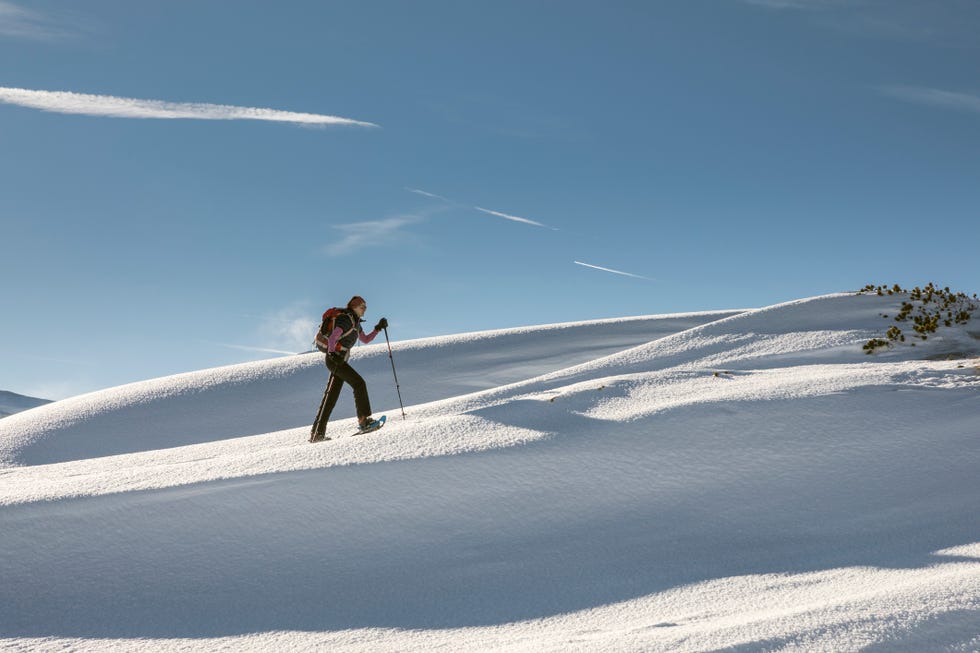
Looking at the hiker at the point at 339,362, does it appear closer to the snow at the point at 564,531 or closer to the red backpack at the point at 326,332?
the red backpack at the point at 326,332

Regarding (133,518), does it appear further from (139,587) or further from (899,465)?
(899,465)

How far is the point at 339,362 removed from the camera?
922cm

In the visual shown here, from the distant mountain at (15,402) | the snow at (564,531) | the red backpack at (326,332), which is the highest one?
the distant mountain at (15,402)

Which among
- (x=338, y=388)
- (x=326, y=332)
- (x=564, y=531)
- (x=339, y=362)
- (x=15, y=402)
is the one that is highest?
(x=15, y=402)

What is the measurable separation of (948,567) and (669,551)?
5.87 ft

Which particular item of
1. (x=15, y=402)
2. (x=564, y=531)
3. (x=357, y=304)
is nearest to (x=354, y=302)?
(x=357, y=304)

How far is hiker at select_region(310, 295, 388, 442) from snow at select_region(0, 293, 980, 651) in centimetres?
107

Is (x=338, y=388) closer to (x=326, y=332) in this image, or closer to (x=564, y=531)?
(x=326, y=332)

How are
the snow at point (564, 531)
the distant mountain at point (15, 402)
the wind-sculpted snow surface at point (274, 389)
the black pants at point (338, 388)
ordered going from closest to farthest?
the snow at point (564, 531), the black pants at point (338, 388), the wind-sculpted snow surface at point (274, 389), the distant mountain at point (15, 402)

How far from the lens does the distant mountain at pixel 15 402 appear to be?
51953mm

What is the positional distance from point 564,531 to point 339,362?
13.5ft

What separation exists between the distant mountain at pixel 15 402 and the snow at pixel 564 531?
4984cm

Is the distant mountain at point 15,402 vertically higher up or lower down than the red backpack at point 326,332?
higher up

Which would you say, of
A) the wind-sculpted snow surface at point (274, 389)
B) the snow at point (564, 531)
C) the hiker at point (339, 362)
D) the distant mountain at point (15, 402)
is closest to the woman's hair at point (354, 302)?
the hiker at point (339, 362)
